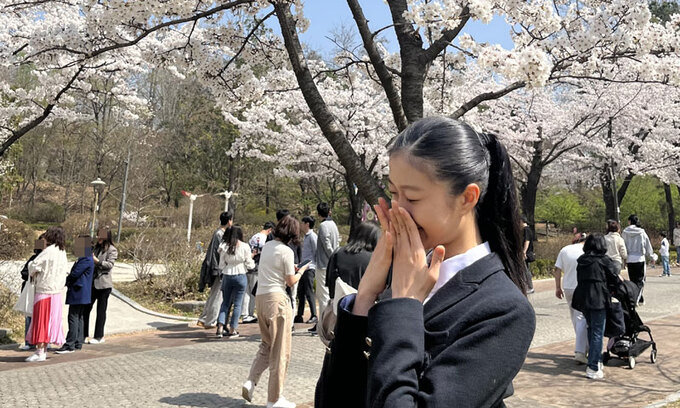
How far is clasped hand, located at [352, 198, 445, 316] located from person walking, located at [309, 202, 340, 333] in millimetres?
8340

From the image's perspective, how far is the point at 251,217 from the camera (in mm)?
34062

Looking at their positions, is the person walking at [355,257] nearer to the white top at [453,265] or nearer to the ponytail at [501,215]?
the ponytail at [501,215]

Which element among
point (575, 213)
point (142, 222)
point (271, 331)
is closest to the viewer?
point (271, 331)

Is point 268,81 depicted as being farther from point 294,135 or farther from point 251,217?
point 251,217

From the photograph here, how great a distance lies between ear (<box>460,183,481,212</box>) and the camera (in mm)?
1489

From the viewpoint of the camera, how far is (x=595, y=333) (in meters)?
7.30

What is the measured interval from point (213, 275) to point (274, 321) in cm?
425

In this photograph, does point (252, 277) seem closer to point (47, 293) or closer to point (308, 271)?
point (308, 271)

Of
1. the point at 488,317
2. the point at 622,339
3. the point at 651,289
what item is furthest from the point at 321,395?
the point at 651,289

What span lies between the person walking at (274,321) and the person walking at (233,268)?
2639 millimetres

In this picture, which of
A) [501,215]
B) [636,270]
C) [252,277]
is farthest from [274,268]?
[636,270]

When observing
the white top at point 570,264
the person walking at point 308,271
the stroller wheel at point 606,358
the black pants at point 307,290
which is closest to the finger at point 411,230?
the white top at point 570,264

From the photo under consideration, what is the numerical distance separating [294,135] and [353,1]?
18218 mm

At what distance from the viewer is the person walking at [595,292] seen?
722 centimetres
